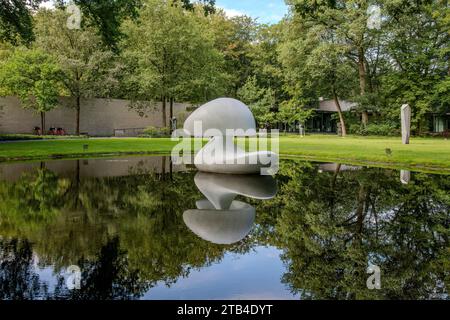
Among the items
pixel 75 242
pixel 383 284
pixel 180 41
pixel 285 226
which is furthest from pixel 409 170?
pixel 180 41

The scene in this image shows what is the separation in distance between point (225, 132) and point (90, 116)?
29.6 metres

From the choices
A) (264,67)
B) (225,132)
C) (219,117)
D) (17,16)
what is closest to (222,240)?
(219,117)

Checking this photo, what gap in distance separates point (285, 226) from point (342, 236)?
3.64 ft

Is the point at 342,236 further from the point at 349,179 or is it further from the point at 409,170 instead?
the point at 409,170

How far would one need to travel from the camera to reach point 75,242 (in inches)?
230

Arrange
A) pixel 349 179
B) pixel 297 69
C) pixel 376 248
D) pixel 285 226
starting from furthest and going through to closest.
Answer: pixel 297 69 < pixel 349 179 < pixel 285 226 < pixel 376 248

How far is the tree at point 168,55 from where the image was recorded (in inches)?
1443

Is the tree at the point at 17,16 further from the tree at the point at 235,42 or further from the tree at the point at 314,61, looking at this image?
the tree at the point at 235,42

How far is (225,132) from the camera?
12109mm

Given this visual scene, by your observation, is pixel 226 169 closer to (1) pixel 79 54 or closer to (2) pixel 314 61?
(1) pixel 79 54

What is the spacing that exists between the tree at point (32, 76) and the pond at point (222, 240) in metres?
→ 21.6

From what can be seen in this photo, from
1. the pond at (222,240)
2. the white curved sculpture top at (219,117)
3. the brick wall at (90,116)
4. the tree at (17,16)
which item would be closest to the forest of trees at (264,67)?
the brick wall at (90,116)

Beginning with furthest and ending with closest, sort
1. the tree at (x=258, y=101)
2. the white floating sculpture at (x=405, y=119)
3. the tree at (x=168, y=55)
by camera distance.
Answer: the tree at (x=258, y=101)
the tree at (x=168, y=55)
the white floating sculpture at (x=405, y=119)

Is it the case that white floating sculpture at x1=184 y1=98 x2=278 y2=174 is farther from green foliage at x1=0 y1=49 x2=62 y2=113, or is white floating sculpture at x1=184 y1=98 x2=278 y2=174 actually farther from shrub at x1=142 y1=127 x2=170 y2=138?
shrub at x1=142 y1=127 x2=170 y2=138
